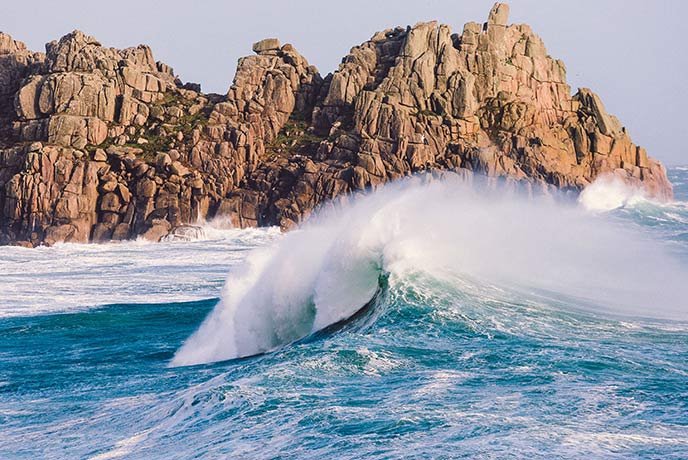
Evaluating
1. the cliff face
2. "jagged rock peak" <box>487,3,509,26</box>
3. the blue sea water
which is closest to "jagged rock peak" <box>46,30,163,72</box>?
the cliff face

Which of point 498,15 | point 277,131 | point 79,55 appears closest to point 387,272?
point 277,131

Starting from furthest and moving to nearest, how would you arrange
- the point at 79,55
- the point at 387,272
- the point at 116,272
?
the point at 79,55
the point at 116,272
the point at 387,272

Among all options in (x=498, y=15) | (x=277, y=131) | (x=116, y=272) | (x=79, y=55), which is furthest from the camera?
(x=498, y=15)

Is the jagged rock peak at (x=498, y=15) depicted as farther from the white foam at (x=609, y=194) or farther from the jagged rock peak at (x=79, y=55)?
the jagged rock peak at (x=79, y=55)

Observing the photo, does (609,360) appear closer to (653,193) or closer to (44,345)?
(44,345)

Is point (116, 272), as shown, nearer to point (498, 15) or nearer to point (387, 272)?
point (387, 272)

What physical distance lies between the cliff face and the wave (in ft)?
123

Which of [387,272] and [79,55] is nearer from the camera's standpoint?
[387,272]

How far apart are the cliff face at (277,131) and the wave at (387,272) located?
37.6m

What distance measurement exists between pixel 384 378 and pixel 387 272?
23.6 ft

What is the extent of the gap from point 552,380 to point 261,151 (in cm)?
5992

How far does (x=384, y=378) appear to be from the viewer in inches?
662

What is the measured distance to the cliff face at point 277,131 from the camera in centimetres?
6706

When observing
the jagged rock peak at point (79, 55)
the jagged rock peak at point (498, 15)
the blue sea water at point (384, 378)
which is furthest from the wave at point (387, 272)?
the jagged rock peak at point (498, 15)
